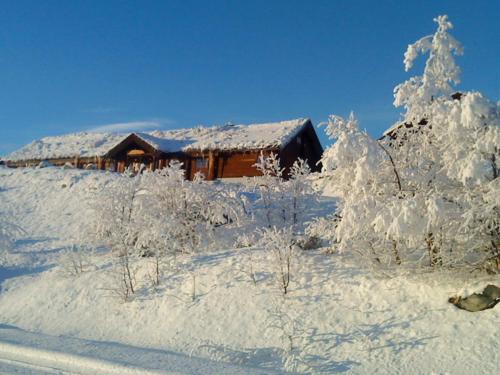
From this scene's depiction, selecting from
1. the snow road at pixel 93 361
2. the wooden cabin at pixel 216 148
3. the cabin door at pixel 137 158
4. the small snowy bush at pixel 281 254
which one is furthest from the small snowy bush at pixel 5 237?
the cabin door at pixel 137 158

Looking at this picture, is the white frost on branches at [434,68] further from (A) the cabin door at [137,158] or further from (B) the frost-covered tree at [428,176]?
(A) the cabin door at [137,158]

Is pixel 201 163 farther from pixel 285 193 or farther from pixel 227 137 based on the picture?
pixel 285 193

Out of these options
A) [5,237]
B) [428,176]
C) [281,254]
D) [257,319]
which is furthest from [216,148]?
[428,176]

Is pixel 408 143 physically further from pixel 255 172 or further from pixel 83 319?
pixel 255 172

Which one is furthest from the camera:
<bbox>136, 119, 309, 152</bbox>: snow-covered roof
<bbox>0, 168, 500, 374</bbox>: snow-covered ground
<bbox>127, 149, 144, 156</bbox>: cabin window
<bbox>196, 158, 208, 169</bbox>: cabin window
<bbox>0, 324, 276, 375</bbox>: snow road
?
<bbox>127, 149, 144, 156</bbox>: cabin window

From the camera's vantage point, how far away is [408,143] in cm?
1161

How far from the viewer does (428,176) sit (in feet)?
34.8

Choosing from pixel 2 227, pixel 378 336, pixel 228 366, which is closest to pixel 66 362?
pixel 228 366

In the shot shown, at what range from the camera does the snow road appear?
320 inches

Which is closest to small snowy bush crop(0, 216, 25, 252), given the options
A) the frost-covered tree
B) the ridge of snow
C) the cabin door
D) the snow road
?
the snow road

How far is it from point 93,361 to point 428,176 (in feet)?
26.5

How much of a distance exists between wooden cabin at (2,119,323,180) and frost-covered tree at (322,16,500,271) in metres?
20.3

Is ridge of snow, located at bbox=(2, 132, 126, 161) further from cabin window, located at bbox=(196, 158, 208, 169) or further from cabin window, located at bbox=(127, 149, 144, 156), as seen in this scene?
cabin window, located at bbox=(196, 158, 208, 169)

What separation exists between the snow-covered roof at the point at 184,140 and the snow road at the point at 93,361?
23.0 meters
